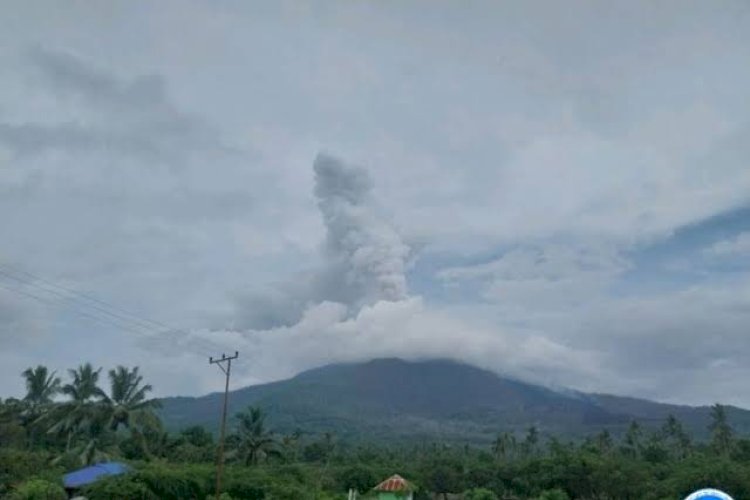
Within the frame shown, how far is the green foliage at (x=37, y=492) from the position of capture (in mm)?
31266

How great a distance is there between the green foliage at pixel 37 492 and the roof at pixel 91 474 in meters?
4.18

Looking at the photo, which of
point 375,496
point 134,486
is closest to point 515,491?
point 375,496

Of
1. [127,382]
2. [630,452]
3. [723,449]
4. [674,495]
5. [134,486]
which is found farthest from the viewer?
[630,452]

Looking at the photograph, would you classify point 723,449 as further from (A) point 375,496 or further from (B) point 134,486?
(B) point 134,486

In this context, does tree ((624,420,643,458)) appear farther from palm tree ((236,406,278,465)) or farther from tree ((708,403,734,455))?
palm tree ((236,406,278,465))

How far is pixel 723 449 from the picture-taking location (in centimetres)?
8362

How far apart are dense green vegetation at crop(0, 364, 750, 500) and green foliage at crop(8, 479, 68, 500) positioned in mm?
59

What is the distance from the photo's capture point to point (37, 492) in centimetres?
3166

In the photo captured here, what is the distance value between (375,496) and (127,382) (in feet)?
60.2

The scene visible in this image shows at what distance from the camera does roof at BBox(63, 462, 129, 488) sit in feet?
122

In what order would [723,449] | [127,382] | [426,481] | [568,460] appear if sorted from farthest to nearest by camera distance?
[723,449] < [426,481] < [568,460] < [127,382]

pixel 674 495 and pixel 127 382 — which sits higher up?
pixel 127 382

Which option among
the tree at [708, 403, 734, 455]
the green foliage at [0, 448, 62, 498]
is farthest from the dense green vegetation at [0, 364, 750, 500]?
the tree at [708, 403, 734, 455]

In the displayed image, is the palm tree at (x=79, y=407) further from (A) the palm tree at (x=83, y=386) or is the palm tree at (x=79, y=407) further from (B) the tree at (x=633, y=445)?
(B) the tree at (x=633, y=445)
